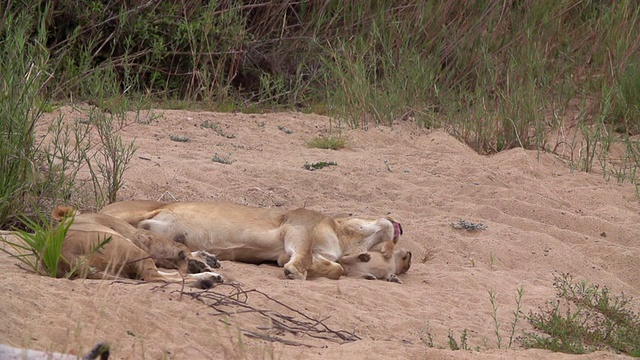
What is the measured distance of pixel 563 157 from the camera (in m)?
9.98

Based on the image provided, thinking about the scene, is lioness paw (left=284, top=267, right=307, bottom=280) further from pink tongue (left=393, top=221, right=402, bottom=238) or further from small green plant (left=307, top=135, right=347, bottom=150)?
small green plant (left=307, top=135, right=347, bottom=150)

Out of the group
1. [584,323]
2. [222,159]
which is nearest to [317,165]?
[222,159]

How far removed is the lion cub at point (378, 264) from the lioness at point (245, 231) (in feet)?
0.20

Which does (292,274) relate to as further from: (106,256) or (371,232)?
(106,256)

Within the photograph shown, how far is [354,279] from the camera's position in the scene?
625 cm

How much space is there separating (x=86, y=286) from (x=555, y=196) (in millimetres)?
5013

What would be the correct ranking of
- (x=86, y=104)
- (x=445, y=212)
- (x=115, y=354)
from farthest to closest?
1. (x=86, y=104)
2. (x=445, y=212)
3. (x=115, y=354)

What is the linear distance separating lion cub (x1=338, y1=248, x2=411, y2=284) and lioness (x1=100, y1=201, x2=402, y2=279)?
0.06 m

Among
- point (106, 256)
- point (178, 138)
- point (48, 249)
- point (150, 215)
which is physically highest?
point (48, 249)

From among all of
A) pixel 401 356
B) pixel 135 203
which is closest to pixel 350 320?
pixel 401 356

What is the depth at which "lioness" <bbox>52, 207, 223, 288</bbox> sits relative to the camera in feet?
16.4

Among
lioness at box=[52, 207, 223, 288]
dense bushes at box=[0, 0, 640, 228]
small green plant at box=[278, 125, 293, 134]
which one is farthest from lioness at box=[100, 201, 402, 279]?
small green plant at box=[278, 125, 293, 134]

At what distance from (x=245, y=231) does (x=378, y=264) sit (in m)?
0.82

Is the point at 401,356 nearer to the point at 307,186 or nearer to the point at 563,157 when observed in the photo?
the point at 307,186
